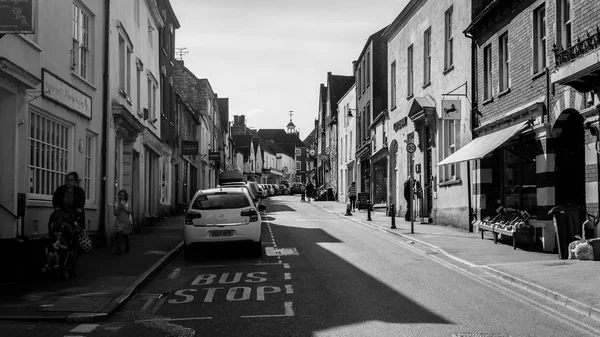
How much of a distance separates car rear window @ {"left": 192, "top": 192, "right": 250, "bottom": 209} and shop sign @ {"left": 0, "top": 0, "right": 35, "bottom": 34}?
699 cm

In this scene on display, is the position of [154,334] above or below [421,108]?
below

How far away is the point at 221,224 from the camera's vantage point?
15.3m

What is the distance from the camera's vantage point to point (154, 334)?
772 centimetres

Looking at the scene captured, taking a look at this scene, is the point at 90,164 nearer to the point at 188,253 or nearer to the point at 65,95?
the point at 65,95

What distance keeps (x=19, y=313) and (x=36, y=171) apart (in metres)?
5.50

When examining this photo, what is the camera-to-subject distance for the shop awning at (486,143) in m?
16.6

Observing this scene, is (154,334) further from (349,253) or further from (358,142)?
(358,142)

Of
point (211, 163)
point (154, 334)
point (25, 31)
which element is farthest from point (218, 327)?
point (211, 163)

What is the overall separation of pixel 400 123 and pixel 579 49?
60.0 feet

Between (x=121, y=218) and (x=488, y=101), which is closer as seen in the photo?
(x=121, y=218)

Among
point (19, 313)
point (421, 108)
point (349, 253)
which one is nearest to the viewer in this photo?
point (19, 313)

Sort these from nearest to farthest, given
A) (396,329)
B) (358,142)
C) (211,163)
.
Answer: (396,329) < (358,142) < (211,163)

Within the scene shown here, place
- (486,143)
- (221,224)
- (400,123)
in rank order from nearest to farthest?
(221,224), (486,143), (400,123)

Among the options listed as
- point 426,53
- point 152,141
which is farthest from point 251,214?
point 426,53
